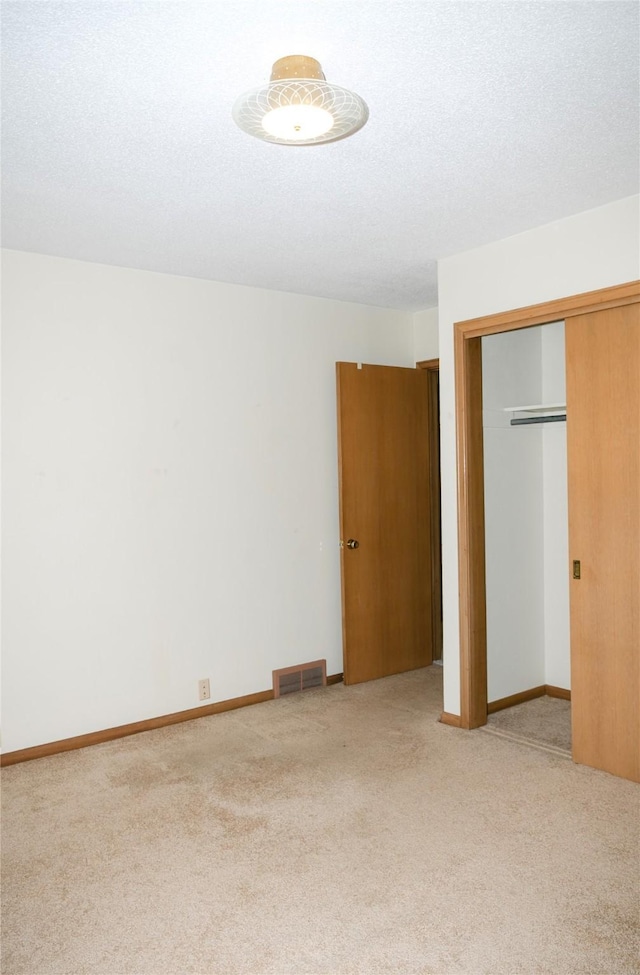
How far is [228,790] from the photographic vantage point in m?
3.39

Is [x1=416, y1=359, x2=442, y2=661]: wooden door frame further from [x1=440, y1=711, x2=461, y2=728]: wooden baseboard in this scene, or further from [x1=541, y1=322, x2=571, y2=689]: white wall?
[x1=440, y1=711, x2=461, y2=728]: wooden baseboard

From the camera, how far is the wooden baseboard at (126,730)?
3.79 meters

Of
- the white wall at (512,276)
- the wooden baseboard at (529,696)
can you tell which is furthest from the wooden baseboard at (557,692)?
the white wall at (512,276)

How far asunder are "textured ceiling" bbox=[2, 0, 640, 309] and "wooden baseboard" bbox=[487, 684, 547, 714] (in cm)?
258

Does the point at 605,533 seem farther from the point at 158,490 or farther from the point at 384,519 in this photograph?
the point at 158,490

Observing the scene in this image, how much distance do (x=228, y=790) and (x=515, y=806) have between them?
1.25 meters

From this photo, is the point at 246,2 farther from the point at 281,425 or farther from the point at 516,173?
the point at 281,425

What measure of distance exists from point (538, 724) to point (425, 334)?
9.15 feet

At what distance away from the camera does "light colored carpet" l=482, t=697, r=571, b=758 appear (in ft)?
12.7

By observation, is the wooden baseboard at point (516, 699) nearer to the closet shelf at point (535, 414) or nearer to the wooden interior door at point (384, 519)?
the wooden interior door at point (384, 519)

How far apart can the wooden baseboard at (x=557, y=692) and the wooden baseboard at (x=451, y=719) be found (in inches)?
35.0

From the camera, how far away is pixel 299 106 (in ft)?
6.67

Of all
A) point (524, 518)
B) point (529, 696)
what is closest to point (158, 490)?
point (524, 518)

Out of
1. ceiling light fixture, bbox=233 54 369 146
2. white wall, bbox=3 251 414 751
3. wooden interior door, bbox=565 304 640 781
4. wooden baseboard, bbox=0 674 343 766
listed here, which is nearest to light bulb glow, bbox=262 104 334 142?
ceiling light fixture, bbox=233 54 369 146
